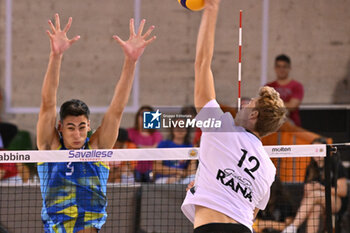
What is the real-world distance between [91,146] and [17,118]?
1.33 m

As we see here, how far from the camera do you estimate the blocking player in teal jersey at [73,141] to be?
17.8ft

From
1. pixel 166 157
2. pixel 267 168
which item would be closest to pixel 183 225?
pixel 166 157

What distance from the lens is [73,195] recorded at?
18.3ft

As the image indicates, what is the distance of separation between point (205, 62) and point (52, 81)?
149 centimetres

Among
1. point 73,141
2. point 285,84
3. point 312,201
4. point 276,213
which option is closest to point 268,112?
point 73,141

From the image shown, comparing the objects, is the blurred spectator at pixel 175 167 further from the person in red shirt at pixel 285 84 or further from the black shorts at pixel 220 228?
the black shorts at pixel 220 228

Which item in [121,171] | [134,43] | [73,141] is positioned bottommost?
[121,171]

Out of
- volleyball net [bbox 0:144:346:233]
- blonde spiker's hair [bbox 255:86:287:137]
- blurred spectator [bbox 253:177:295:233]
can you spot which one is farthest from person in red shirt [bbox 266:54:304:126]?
blonde spiker's hair [bbox 255:86:287:137]

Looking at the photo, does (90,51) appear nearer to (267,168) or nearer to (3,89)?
(3,89)

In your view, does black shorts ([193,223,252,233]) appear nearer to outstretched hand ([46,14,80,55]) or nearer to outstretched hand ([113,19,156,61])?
outstretched hand ([113,19,156,61])

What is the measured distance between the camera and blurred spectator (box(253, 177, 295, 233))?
761 centimetres

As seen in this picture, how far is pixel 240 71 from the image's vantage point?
5992 mm

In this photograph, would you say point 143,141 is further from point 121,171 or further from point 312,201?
point 312,201

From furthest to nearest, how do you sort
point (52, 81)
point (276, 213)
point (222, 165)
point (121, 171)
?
point (276, 213)
point (121, 171)
point (52, 81)
point (222, 165)
